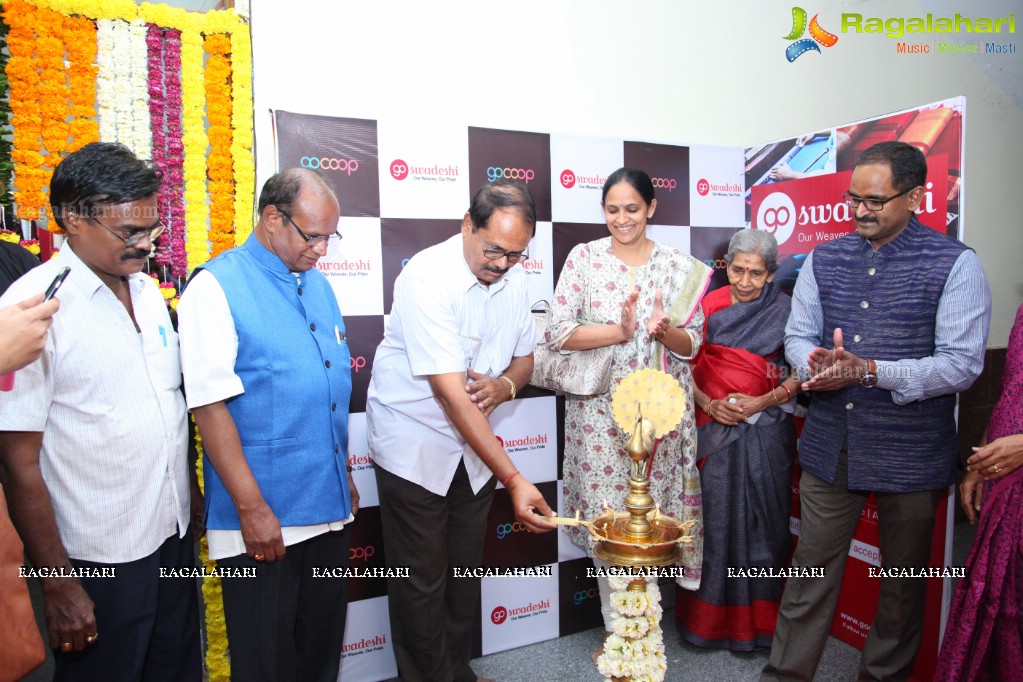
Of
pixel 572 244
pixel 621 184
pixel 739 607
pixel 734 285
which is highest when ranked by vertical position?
pixel 621 184

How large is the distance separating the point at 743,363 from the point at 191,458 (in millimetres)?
1923

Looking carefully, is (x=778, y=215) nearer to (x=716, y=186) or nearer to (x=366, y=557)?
(x=716, y=186)

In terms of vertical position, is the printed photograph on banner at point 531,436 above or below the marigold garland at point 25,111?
below

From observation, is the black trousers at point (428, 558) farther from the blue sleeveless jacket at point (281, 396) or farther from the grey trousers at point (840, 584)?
the grey trousers at point (840, 584)

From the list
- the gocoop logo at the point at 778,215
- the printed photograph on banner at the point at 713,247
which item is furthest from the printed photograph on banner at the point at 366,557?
the gocoop logo at the point at 778,215

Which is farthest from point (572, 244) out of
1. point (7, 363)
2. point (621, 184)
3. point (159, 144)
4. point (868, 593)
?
point (7, 363)

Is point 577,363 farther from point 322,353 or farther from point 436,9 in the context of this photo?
point 436,9

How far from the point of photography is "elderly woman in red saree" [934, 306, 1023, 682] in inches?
73.4

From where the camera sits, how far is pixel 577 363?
7.97 ft

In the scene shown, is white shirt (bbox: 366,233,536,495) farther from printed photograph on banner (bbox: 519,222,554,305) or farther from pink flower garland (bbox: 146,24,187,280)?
pink flower garland (bbox: 146,24,187,280)

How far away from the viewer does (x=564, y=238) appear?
2.76m

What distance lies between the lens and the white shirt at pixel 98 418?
136cm

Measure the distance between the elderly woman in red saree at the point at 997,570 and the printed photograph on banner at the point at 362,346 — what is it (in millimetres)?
1960

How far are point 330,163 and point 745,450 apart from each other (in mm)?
1884
